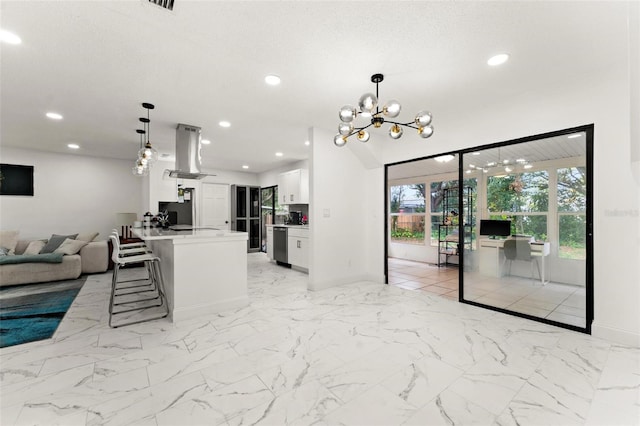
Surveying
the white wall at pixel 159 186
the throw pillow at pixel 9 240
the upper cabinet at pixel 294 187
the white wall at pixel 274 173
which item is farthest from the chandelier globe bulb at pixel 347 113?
the throw pillow at pixel 9 240

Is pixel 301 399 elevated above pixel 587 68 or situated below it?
below

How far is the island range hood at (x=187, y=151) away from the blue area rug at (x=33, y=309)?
2180 millimetres

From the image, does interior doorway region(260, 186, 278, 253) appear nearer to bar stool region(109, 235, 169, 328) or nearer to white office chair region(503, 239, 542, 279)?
bar stool region(109, 235, 169, 328)

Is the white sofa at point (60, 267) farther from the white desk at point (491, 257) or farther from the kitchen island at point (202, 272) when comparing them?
the white desk at point (491, 257)

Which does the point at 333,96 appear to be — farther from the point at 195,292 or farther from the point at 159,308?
the point at 159,308

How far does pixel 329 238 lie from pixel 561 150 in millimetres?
3035

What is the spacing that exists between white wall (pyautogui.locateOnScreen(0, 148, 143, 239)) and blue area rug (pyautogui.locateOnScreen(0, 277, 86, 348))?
201 centimetres

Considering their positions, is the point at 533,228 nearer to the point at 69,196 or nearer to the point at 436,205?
the point at 436,205

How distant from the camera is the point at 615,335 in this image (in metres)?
2.75

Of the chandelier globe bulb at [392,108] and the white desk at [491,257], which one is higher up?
the chandelier globe bulb at [392,108]

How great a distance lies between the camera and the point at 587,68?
266 cm

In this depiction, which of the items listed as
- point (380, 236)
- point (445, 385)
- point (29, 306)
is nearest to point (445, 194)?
point (380, 236)

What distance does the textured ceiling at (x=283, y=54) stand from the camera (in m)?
2.01

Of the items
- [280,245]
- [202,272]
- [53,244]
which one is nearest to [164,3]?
[202,272]
